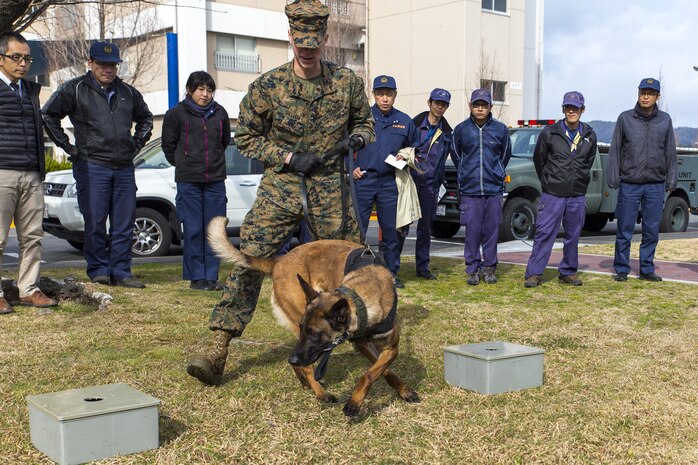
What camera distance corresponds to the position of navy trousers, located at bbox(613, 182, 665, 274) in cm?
866

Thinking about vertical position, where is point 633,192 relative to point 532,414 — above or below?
above

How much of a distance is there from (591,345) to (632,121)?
156 inches

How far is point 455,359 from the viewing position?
4.56 metres

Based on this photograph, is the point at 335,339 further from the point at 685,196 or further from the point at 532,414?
the point at 685,196

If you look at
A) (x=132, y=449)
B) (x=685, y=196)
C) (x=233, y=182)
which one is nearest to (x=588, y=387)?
(x=132, y=449)

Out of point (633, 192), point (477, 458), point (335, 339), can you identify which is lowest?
point (477, 458)

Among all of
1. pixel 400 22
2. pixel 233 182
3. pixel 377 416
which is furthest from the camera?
pixel 400 22

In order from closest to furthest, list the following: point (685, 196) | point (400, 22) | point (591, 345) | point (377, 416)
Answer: point (377, 416) < point (591, 345) < point (685, 196) < point (400, 22)

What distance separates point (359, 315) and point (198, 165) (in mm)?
4442

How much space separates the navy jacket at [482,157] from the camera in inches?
337

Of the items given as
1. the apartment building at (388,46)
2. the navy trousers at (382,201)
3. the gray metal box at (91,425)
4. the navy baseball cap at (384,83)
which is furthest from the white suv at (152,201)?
the apartment building at (388,46)

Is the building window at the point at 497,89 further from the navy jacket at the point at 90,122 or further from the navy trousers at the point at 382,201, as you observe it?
the navy jacket at the point at 90,122

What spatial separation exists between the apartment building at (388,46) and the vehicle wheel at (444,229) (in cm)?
1881

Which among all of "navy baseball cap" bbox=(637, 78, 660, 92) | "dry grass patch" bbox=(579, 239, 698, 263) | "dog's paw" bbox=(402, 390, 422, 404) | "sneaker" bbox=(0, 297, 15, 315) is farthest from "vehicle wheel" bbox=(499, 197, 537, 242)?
"dog's paw" bbox=(402, 390, 422, 404)
